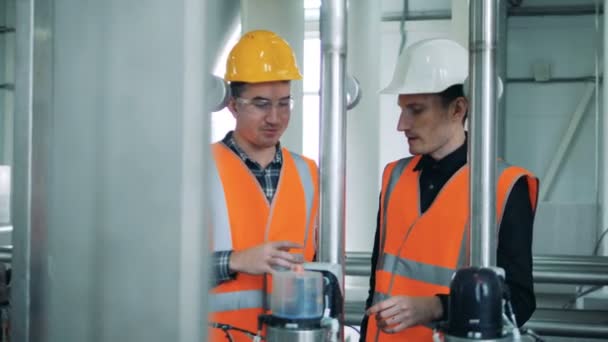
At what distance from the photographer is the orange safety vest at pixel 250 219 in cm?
156

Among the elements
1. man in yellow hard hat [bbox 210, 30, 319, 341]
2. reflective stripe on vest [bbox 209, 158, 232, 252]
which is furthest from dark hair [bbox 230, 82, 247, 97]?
reflective stripe on vest [bbox 209, 158, 232, 252]

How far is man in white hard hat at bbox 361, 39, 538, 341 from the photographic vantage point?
53.7 inches

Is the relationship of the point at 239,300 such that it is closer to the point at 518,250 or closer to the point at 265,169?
the point at 265,169

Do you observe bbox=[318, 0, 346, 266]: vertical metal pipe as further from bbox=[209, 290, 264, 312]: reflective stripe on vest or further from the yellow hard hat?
the yellow hard hat

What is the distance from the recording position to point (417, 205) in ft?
5.16

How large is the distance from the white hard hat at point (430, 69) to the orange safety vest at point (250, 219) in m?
0.31

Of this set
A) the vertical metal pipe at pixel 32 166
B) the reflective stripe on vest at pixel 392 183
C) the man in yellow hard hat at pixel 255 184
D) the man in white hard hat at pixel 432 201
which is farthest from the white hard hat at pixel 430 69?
the vertical metal pipe at pixel 32 166

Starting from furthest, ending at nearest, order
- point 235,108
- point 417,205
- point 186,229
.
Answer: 1. point 235,108
2. point 417,205
3. point 186,229

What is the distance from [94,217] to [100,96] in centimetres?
10

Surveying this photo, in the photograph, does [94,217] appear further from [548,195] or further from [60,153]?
[548,195]

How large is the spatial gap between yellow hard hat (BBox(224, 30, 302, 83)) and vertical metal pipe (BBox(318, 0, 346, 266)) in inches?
32.2

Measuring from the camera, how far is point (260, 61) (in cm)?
178

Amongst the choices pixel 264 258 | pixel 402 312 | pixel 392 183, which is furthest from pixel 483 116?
pixel 392 183

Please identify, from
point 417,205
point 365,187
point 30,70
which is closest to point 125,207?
point 30,70
